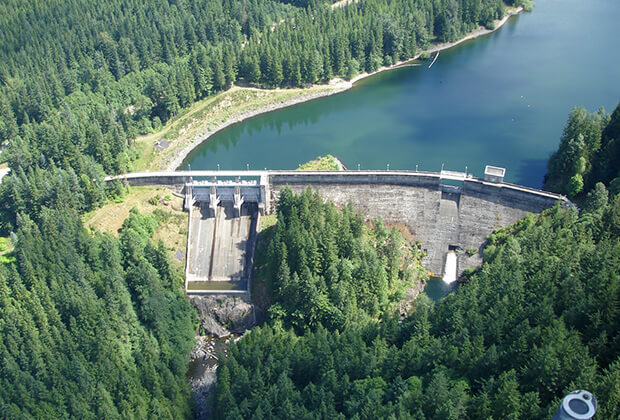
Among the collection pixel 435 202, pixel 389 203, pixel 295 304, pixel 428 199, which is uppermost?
pixel 428 199

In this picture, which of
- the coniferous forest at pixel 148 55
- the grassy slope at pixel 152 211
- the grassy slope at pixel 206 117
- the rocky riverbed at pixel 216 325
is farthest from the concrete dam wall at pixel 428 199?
the grassy slope at pixel 206 117

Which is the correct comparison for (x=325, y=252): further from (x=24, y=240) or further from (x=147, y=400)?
(x=24, y=240)

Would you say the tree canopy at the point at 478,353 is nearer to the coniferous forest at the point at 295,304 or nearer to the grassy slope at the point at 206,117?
the coniferous forest at the point at 295,304

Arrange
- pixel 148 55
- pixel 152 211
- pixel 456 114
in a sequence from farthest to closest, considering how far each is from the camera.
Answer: pixel 148 55 → pixel 456 114 → pixel 152 211

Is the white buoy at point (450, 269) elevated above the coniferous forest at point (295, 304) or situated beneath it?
situated beneath

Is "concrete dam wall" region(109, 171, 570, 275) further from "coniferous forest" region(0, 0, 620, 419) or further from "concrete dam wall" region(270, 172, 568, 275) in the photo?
"coniferous forest" region(0, 0, 620, 419)

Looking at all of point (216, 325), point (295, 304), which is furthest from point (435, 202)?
point (216, 325)

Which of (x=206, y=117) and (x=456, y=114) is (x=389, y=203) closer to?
(x=456, y=114)
